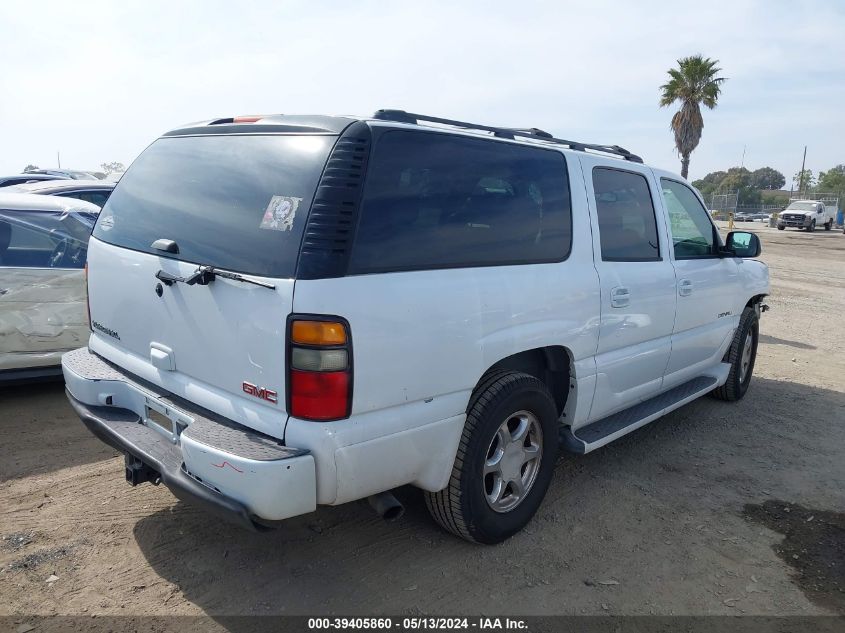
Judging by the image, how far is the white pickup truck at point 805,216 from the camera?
120 ft

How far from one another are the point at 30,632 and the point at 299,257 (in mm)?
1819

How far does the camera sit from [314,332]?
2.34 metres

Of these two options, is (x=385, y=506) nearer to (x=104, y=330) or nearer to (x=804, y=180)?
(x=104, y=330)

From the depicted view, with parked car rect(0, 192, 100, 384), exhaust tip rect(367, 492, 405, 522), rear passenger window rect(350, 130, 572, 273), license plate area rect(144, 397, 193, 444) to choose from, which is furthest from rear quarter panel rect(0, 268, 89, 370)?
rear passenger window rect(350, 130, 572, 273)

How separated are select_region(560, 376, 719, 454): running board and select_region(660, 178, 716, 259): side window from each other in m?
0.98

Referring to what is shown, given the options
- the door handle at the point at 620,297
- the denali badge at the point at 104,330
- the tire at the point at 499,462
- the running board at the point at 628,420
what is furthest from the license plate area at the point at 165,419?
the door handle at the point at 620,297

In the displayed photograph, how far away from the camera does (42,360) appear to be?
16.1 ft

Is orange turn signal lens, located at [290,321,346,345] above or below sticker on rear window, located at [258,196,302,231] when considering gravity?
below

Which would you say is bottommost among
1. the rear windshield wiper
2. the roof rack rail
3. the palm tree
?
the rear windshield wiper

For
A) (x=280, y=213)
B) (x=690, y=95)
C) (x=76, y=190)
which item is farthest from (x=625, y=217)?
(x=690, y=95)

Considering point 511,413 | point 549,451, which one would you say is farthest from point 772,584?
point 511,413

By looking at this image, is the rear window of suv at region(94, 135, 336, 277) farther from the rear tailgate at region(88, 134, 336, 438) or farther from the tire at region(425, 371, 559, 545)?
the tire at region(425, 371, 559, 545)

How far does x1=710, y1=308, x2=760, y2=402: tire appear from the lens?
5.59 metres

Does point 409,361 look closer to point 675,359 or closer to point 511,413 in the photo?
point 511,413
